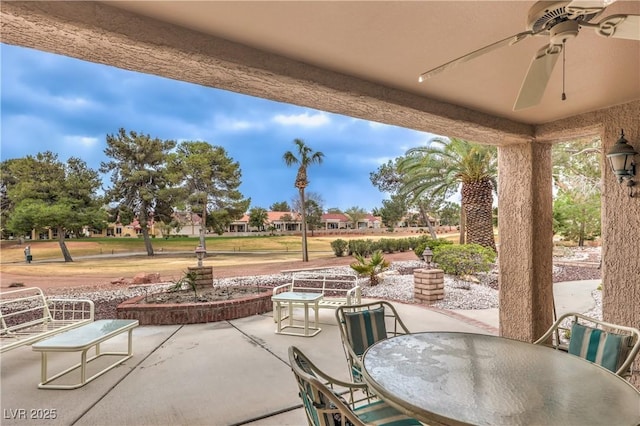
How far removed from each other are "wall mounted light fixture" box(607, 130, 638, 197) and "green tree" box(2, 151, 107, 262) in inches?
320

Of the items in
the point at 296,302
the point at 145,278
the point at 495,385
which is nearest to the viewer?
the point at 495,385

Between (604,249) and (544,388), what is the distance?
2.13m

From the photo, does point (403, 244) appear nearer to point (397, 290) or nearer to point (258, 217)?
point (397, 290)

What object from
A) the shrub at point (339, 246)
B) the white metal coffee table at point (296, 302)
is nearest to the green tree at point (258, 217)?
the shrub at point (339, 246)

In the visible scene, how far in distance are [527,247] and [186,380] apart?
142 inches

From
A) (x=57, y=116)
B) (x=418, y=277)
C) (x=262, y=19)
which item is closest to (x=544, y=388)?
(x=262, y=19)

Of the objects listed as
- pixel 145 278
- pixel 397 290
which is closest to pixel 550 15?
pixel 397 290

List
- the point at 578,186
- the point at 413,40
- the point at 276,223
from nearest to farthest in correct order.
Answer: the point at 413,40 < the point at 578,186 < the point at 276,223

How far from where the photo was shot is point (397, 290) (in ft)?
24.7

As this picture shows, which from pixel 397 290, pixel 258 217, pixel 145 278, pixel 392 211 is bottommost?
pixel 397 290

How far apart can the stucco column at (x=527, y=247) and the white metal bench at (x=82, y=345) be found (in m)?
4.08

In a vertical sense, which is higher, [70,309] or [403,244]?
[403,244]

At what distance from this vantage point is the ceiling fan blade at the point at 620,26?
1.30 metres

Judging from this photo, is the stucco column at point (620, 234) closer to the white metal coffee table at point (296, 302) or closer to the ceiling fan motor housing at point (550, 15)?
the ceiling fan motor housing at point (550, 15)
